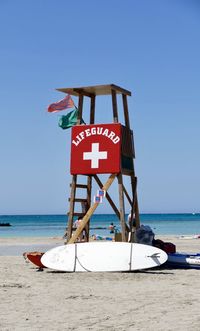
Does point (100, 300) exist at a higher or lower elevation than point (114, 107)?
lower

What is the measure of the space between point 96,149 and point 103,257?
9.02ft

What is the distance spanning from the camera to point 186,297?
32.4ft

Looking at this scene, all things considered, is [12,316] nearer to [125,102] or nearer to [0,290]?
[0,290]

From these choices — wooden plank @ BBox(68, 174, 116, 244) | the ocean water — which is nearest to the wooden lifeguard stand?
wooden plank @ BBox(68, 174, 116, 244)

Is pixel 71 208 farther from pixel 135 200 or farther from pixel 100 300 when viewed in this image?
pixel 100 300

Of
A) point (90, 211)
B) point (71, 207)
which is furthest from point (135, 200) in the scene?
point (71, 207)

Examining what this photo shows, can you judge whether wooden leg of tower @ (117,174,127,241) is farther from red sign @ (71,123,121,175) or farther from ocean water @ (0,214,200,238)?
ocean water @ (0,214,200,238)

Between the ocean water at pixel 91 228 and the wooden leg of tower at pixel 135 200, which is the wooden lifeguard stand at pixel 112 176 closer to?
the wooden leg of tower at pixel 135 200

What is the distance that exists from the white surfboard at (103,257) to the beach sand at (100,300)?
0.82 ft

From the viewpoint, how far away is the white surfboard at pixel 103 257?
538 inches

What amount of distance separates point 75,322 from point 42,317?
57 centimetres

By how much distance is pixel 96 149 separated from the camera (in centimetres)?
1526

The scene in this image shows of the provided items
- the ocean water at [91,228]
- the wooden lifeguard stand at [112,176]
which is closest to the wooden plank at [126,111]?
the wooden lifeguard stand at [112,176]

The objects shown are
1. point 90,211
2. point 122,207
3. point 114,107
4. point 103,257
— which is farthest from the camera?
point 114,107
